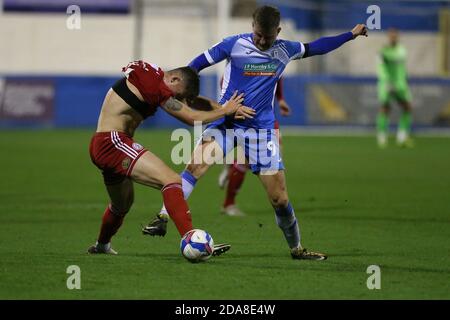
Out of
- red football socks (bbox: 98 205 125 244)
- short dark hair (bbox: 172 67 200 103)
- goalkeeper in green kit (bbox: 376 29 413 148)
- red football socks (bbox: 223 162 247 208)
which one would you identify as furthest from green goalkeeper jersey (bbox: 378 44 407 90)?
short dark hair (bbox: 172 67 200 103)

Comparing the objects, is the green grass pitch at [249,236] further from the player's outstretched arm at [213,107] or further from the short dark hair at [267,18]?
the short dark hair at [267,18]

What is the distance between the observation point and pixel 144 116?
8.50 meters

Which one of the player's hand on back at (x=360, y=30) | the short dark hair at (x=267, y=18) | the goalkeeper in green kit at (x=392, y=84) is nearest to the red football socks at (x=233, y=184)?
the player's hand on back at (x=360, y=30)

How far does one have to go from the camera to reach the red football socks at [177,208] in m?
8.24

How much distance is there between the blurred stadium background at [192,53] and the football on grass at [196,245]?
787 inches

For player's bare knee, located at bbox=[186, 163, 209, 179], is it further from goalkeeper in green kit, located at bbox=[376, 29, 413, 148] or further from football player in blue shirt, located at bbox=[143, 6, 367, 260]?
goalkeeper in green kit, located at bbox=[376, 29, 413, 148]

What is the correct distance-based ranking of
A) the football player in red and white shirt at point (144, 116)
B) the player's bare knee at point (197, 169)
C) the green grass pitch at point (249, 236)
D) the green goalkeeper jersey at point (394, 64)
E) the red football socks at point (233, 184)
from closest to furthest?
the green grass pitch at point (249, 236) → the football player in red and white shirt at point (144, 116) → the player's bare knee at point (197, 169) → the red football socks at point (233, 184) → the green goalkeeper jersey at point (394, 64)

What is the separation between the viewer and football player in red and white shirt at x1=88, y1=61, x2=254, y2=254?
27.0 feet

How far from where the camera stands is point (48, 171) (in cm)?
1833

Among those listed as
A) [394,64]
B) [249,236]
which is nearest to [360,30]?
[249,236]

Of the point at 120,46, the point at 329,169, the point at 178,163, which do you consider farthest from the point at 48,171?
the point at 120,46

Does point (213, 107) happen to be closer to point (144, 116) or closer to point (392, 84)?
point (144, 116)

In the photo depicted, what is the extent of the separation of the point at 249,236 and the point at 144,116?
2507 mm

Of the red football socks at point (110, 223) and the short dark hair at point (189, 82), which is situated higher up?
the short dark hair at point (189, 82)
